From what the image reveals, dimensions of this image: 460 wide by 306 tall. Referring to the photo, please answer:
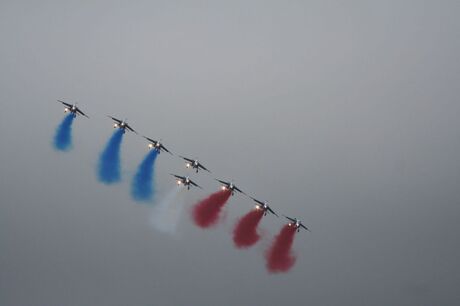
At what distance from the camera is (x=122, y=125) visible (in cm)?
17638

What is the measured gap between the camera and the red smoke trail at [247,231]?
180 meters

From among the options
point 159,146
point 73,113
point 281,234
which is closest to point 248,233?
point 281,234

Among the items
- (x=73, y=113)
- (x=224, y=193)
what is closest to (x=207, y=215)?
(x=224, y=193)

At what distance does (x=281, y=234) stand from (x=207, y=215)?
17.5 meters

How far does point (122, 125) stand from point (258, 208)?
35.2 m

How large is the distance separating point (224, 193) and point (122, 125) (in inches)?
1070

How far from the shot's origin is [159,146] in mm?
176750

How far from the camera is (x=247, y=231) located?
181 meters

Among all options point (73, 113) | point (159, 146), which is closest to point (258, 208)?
point (159, 146)

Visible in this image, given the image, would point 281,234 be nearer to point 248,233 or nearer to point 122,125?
point 248,233

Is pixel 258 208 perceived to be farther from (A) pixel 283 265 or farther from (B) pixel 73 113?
(B) pixel 73 113

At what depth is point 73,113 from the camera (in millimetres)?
177375

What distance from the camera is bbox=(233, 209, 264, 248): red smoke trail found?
591 ft

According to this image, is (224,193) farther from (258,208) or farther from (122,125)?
(122,125)
